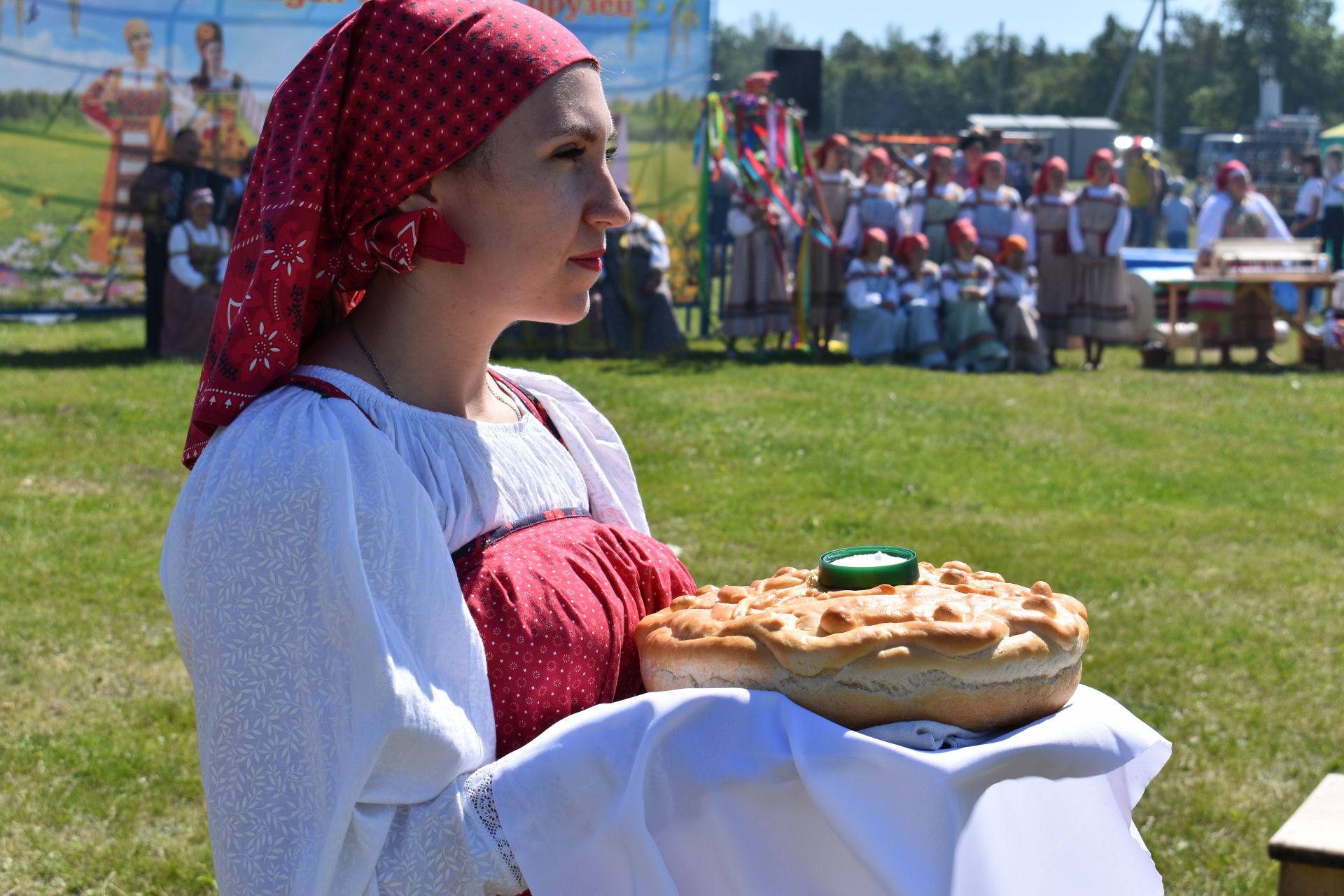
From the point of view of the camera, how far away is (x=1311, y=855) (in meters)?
2.32

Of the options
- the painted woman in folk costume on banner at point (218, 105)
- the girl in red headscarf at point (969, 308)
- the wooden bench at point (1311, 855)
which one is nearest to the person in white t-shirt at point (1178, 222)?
the girl in red headscarf at point (969, 308)

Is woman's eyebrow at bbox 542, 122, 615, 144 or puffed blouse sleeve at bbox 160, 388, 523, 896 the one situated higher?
woman's eyebrow at bbox 542, 122, 615, 144

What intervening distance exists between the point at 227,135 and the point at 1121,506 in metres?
10.4

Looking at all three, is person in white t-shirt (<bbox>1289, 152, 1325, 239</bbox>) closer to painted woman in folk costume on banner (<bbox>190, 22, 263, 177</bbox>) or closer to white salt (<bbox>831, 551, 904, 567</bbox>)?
painted woman in folk costume on banner (<bbox>190, 22, 263, 177</bbox>)

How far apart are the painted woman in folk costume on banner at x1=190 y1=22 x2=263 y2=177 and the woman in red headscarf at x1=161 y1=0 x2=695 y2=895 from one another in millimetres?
13003

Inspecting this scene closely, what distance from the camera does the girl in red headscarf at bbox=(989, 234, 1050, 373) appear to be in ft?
40.2

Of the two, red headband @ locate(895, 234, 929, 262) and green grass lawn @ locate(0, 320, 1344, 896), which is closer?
green grass lawn @ locate(0, 320, 1344, 896)

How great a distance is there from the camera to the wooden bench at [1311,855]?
231 centimetres

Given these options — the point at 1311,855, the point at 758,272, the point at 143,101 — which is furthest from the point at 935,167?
the point at 1311,855

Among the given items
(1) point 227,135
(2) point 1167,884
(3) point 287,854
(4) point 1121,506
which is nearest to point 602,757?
(3) point 287,854

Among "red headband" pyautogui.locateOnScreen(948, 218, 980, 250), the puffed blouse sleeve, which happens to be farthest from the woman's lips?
"red headband" pyautogui.locateOnScreen(948, 218, 980, 250)

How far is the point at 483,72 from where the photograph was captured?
153 centimetres

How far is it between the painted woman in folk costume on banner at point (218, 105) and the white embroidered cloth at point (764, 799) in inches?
529

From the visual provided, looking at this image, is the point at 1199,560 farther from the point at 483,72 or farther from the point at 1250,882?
the point at 483,72
